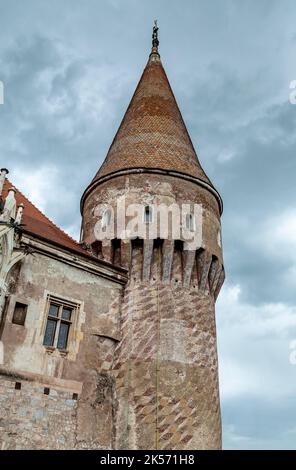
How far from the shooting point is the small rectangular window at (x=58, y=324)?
11352 mm

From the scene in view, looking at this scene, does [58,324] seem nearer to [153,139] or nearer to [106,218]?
[106,218]

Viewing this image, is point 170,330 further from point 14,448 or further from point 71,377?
point 14,448

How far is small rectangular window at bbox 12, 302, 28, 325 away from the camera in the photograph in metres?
10.8

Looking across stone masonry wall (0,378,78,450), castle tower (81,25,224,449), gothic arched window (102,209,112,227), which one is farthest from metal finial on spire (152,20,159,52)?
stone masonry wall (0,378,78,450)

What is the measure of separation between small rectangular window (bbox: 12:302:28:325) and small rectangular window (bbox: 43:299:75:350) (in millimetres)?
720

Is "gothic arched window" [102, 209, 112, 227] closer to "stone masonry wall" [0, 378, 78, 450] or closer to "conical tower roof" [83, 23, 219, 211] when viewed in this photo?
"conical tower roof" [83, 23, 219, 211]

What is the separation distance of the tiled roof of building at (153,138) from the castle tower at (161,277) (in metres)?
0.05

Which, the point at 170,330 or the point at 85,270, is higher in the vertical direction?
the point at 85,270

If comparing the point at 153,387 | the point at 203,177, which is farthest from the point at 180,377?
the point at 203,177

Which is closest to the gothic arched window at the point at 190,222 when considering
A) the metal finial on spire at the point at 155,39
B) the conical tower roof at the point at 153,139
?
the conical tower roof at the point at 153,139

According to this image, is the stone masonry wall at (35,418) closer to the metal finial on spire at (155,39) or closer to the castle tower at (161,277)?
the castle tower at (161,277)

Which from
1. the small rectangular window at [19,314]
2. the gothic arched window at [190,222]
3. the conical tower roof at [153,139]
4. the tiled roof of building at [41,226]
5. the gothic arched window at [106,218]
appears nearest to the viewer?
the small rectangular window at [19,314]
